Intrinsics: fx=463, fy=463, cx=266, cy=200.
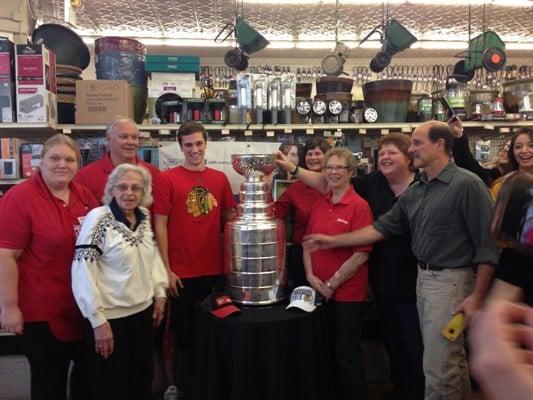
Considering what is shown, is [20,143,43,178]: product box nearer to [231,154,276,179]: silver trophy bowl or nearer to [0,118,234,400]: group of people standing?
[0,118,234,400]: group of people standing

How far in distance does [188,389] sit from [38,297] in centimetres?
86

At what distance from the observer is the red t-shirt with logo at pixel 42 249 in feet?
6.51

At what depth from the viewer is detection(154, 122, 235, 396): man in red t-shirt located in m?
2.55

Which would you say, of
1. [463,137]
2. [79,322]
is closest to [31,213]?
[79,322]

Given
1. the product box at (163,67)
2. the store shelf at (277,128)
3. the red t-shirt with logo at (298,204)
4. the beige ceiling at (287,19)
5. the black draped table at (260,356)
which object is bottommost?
the black draped table at (260,356)

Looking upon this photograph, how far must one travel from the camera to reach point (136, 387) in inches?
87.0

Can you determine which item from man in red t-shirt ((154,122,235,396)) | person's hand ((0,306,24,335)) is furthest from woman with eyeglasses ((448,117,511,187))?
person's hand ((0,306,24,335))

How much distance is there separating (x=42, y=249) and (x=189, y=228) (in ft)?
2.58

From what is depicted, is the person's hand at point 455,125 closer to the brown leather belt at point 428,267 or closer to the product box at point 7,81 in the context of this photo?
the brown leather belt at point 428,267

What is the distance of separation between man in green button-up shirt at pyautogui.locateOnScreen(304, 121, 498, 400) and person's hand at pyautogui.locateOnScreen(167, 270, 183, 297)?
1.28m

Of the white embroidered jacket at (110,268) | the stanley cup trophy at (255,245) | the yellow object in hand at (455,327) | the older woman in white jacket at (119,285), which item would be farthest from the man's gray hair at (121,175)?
the yellow object in hand at (455,327)

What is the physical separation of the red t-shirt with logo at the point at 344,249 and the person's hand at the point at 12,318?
143cm

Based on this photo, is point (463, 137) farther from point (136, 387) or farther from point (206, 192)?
point (136, 387)

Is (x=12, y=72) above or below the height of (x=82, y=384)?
above
